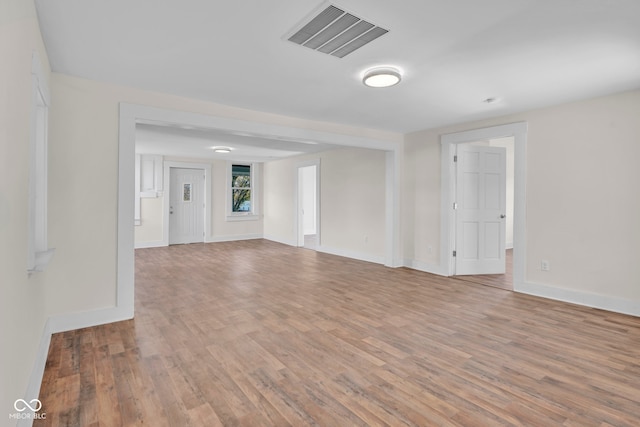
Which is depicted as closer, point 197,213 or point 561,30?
point 561,30

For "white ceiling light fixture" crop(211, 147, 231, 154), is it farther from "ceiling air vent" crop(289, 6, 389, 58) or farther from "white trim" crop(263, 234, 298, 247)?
"ceiling air vent" crop(289, 6, 389, 58)

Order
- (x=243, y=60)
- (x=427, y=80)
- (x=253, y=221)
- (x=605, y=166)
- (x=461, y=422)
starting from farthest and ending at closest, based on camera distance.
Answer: (x=253, y=221) < (x=605, y=166) < (x=427, y=80) < (x=243, y=60) < (x=461, y=422)

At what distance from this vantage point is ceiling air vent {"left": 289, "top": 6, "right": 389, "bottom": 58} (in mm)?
2111

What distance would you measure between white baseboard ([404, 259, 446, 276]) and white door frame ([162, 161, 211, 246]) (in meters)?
5.73

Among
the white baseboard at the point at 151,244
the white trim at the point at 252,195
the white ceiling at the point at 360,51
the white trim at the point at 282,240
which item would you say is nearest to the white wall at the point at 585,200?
the white ceiling at the point at 360,51

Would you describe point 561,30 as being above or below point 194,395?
above

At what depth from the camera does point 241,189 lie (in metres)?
9.73

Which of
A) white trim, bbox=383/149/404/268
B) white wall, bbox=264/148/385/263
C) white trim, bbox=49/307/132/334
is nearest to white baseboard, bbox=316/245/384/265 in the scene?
white wall, bbox=264/148/385/263

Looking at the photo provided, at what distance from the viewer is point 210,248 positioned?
817 cm

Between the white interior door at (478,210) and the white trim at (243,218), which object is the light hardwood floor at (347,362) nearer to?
the white interior door at (478,210)

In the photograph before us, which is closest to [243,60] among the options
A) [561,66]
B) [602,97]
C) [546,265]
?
[561,66]

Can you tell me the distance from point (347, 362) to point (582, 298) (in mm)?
3185

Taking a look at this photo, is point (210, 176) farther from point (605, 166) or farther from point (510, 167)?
point (605, 166)

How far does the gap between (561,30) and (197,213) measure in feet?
28.4
